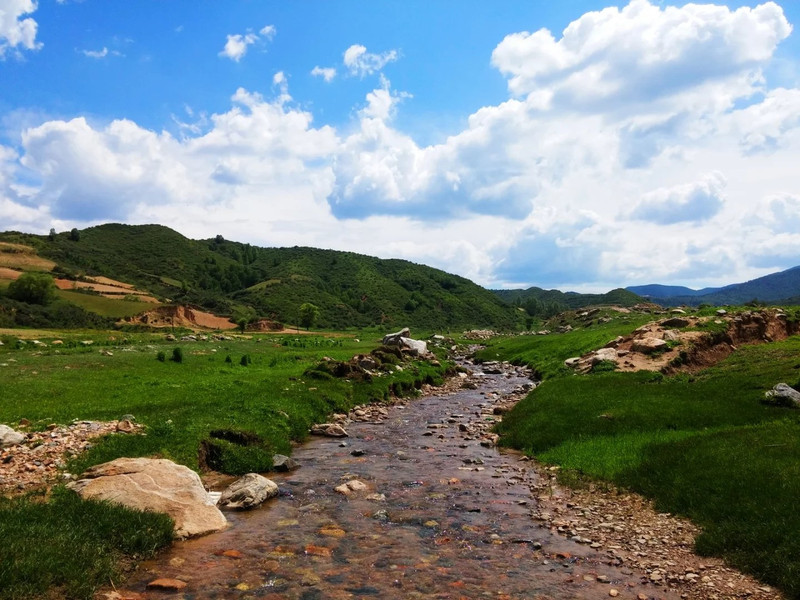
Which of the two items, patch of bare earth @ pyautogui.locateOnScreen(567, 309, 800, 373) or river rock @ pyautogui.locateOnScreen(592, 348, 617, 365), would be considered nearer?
patch of bare earth @ pyautogui.locateOnScreen(567, 309, 800, 373)

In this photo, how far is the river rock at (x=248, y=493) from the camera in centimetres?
1485

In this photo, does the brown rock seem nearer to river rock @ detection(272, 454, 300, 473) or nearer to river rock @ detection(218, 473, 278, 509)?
river rock @ detection(218, 473, 278, 509)

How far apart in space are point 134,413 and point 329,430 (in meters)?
9.97

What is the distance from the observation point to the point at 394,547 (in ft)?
40.4

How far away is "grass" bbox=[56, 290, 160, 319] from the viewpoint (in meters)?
117

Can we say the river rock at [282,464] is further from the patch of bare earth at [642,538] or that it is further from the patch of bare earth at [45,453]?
the patch of bare earth at [642,538]

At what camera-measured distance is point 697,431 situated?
19281 mm

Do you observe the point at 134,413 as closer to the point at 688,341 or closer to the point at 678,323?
the point at 688,341

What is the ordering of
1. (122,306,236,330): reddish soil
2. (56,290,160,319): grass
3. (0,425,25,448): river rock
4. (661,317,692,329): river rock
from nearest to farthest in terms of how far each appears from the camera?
(0,425,25,448): river rock, (661,317,692,329): river rock, (56,290,160,319): grass, (122,306,236,330): reddish soil

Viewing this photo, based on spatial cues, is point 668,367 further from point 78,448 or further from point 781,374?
point 78,448

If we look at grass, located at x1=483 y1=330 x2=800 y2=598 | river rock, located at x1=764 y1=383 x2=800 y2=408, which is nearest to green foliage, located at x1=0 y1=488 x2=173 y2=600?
grass, located at x1=483 y1=330 x2=800 y2=598

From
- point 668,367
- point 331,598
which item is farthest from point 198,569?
point 668,367

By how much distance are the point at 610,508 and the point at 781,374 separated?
17.5 metres

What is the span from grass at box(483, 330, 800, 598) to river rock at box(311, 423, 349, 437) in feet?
29.7
